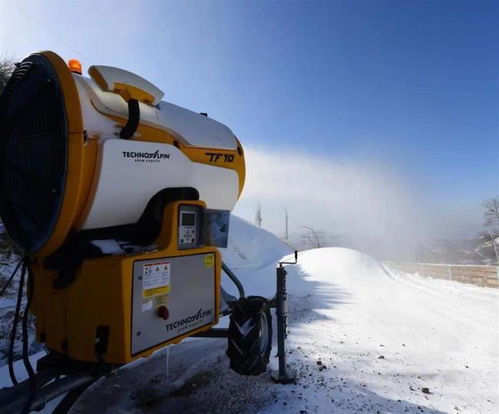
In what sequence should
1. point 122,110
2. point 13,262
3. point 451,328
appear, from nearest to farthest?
1. point 122,110
2. point 451,328
3. point 13,262

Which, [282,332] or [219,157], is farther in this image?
[282,332]

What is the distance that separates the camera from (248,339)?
260cm

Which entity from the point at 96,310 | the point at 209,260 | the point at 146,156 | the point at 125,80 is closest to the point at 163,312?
the point at 96,310

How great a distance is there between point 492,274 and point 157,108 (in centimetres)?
1341

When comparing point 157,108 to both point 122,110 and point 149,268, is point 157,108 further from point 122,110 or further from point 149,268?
point 149,268

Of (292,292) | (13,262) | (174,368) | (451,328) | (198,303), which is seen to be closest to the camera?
(198,303)

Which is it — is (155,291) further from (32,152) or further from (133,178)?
(32,152)

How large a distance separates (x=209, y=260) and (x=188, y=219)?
322mm

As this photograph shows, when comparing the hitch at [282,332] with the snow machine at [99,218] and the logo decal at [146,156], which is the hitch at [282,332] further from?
the logo decal at [146,156]

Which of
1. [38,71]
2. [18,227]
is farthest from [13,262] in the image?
[38,71]

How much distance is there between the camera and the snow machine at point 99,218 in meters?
1.69

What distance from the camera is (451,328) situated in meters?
5.65

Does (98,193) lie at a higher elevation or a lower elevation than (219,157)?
lower

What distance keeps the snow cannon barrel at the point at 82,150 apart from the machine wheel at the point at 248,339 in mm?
1071
